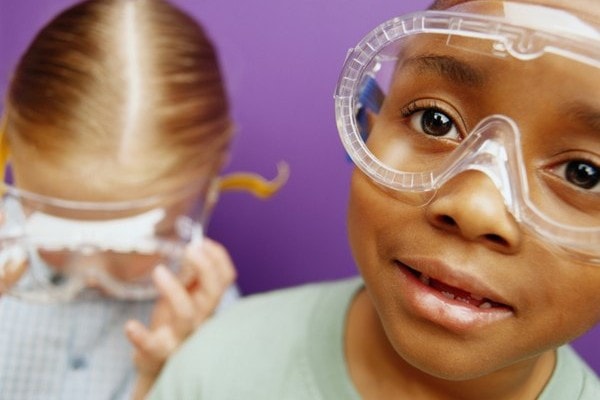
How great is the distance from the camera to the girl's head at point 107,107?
3.33ft

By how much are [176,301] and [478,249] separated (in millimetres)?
566

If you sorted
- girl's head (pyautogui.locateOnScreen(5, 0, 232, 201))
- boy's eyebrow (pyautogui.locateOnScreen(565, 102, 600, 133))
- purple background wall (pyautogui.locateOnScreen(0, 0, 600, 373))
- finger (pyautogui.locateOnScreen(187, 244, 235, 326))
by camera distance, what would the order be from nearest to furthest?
boy's eyebrow (pyautogui.locateOnScreen(565, 102, 600, 133))
girl's head (pyautogui.locateOnScreen(5, 0, 232, 201))
finger (pyautogui.locateOnScreen(187, 244, 235, 326))
purple background wall (pyautogui.locateOnScreen(0, 0, 600, 373))

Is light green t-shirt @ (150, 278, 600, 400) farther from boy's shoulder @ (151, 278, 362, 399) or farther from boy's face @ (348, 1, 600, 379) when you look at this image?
boy's face @ (348, 1, 600, 379)

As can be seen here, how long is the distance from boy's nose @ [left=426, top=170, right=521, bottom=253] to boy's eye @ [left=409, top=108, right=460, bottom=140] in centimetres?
6

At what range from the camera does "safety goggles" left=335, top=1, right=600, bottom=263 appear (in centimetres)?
58

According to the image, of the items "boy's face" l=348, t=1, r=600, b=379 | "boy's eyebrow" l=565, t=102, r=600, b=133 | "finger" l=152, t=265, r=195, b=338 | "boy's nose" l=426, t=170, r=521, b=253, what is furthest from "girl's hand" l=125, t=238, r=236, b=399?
"boy's eyebrow" l=565, t=102, r=600, b=133

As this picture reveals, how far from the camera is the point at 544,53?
0.59m

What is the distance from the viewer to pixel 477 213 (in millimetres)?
584

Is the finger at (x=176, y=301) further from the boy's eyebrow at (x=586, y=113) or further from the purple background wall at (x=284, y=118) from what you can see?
the boy's eyebrow at (x=586, y=113)

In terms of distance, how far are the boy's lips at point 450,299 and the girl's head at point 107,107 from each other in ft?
1.68

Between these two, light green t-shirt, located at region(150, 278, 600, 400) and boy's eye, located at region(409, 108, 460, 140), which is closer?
boy's eye, located at region(409, 108, 460, 140)

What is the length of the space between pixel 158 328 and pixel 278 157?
0.49 meters

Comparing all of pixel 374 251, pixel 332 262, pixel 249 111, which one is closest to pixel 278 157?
pixel 249 111

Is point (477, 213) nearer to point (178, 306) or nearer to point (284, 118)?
point (178, 306)
